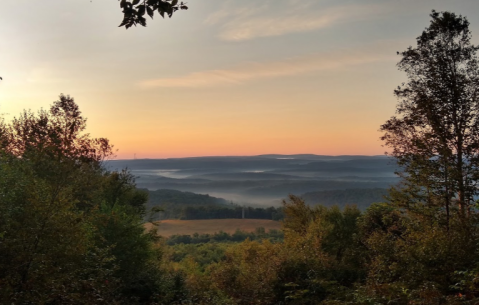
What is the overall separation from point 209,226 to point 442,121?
371ft

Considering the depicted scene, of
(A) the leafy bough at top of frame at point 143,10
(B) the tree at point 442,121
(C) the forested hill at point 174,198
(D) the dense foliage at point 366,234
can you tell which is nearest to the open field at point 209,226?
(C) the forested hill at point 174,198

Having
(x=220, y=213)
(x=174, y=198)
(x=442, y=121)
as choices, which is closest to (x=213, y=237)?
(x=220, y=213)

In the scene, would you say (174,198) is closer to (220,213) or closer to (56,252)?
(220,213)

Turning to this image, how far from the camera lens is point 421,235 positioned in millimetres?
11602

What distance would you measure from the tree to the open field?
95716 mm

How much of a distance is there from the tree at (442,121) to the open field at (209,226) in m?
95.7

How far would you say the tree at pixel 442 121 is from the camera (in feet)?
43.6

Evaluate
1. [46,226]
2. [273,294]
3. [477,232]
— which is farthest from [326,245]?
[46,226]

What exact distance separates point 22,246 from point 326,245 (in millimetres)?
31378

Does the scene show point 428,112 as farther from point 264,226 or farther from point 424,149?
point 264,226

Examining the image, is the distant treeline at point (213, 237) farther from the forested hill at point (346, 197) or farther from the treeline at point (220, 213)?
the forested hill at point (346, 197)

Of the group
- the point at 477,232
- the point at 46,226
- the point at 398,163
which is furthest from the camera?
the point at 398,163

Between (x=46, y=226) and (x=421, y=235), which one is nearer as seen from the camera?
(x=46, y=226)

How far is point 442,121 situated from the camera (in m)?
13.9
